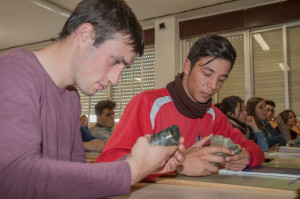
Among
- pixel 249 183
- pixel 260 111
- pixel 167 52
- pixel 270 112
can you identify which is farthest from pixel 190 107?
pixel 167 52

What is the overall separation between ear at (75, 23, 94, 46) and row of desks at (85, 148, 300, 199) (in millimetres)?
569

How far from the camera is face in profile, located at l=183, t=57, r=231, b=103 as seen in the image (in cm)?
166

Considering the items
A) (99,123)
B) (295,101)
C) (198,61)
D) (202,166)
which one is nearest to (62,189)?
(202,166)

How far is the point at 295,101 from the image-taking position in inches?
212

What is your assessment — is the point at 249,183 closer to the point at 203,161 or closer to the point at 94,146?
the point at 203,161

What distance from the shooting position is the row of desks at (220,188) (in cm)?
96

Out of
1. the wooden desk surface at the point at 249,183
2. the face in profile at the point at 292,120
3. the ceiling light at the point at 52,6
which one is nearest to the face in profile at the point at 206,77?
the wooden desk surface at the point at 249,183

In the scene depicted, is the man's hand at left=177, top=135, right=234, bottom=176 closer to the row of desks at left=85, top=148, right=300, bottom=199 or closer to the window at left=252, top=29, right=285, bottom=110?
the row of desks at left=85, top=148, right=300, bottom=199

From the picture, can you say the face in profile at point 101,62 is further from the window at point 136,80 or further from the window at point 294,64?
the window at point 136,80

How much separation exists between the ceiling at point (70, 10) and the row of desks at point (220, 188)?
464 cm

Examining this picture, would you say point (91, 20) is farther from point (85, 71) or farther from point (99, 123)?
point (99, 123)

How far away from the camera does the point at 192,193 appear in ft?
3.24

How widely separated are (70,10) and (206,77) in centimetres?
514

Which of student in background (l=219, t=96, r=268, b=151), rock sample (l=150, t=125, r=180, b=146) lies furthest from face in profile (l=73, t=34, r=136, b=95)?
student in background (l=219, t=96, r=268, b=151)
